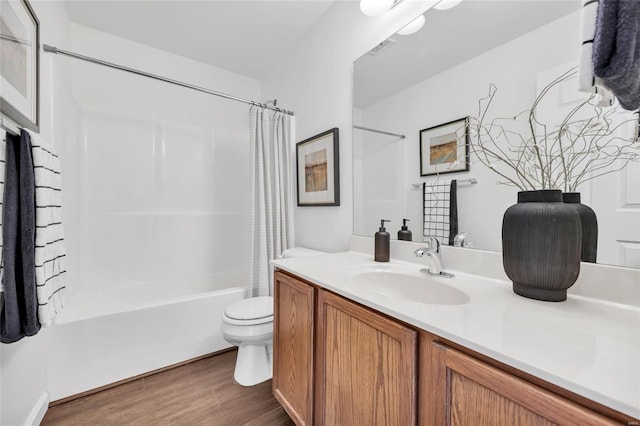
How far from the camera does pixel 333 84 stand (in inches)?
69.6

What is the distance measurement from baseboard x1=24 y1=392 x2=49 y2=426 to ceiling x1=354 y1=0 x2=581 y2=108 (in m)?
2.25

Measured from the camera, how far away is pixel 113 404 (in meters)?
1.40

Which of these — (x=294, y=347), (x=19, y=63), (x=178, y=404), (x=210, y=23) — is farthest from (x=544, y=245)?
(x=210, y=23)

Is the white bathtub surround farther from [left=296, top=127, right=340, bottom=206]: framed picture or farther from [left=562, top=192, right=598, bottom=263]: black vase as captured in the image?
[left=562, top=192, right=598, bottom=263]: black vase

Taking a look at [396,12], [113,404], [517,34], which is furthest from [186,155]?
[517,34]

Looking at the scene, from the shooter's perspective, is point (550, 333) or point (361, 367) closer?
point (550, 333)

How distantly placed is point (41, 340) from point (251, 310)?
102 cm

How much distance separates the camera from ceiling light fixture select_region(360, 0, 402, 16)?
1.31 metres

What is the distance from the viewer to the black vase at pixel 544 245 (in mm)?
700

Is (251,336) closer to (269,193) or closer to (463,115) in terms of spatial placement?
(269,193)

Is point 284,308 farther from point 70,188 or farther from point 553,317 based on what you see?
point 70,188

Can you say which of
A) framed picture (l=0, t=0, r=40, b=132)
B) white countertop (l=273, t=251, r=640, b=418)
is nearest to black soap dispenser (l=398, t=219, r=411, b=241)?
white countertop (l=273, t=251, r=640, b=418)

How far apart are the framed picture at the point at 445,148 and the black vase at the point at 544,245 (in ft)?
1.27

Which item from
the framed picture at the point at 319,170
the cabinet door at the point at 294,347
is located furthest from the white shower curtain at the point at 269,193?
the cabinet door at the point at 294,347
